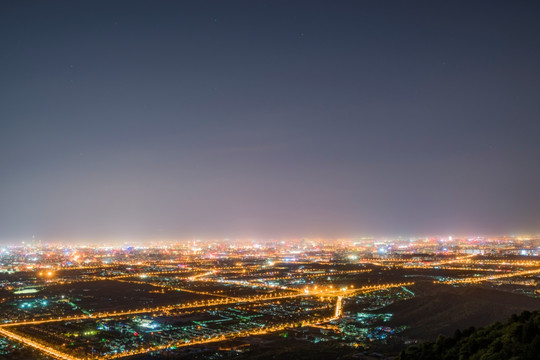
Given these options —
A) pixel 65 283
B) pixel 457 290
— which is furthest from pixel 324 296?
pixel 65 283

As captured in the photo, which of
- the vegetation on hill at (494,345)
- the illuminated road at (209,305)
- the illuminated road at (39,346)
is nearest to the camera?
the vegetation on hill at (494,345)

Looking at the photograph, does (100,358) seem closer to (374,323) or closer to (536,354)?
(374,323)

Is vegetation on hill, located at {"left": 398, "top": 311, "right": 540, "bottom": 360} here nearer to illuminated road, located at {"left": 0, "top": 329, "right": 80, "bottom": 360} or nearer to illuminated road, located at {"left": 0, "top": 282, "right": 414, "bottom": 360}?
illuminated road, located at {"left": 0, "top": 282, "right": 414, "bottom": 360}

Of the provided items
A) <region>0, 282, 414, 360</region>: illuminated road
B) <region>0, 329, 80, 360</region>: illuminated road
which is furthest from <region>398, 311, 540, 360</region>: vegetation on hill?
<region>0, 329, 80, 360</region>: illuminated road

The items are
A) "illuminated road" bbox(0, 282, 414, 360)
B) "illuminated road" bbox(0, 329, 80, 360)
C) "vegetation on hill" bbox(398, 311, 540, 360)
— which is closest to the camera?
"vegetation on hill" bbox(398, 311, 540, 360)

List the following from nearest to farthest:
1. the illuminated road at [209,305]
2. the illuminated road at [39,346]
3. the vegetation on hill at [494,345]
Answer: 1. the vegetation on hill at [494,345]
2. the illuminated road at [39,346]
3. the illuminated road at [209,305]

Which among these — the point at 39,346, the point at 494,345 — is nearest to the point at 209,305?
the point at 39,346

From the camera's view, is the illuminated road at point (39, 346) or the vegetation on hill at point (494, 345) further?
the illuminated road at point (39, 346)

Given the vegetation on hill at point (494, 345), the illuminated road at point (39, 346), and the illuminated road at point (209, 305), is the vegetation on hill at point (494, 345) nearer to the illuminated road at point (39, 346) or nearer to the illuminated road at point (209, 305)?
the illuminated road at point (209, 305)

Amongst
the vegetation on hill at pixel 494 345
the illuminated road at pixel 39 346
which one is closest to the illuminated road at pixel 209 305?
the illuminated road at pixel 39 346
